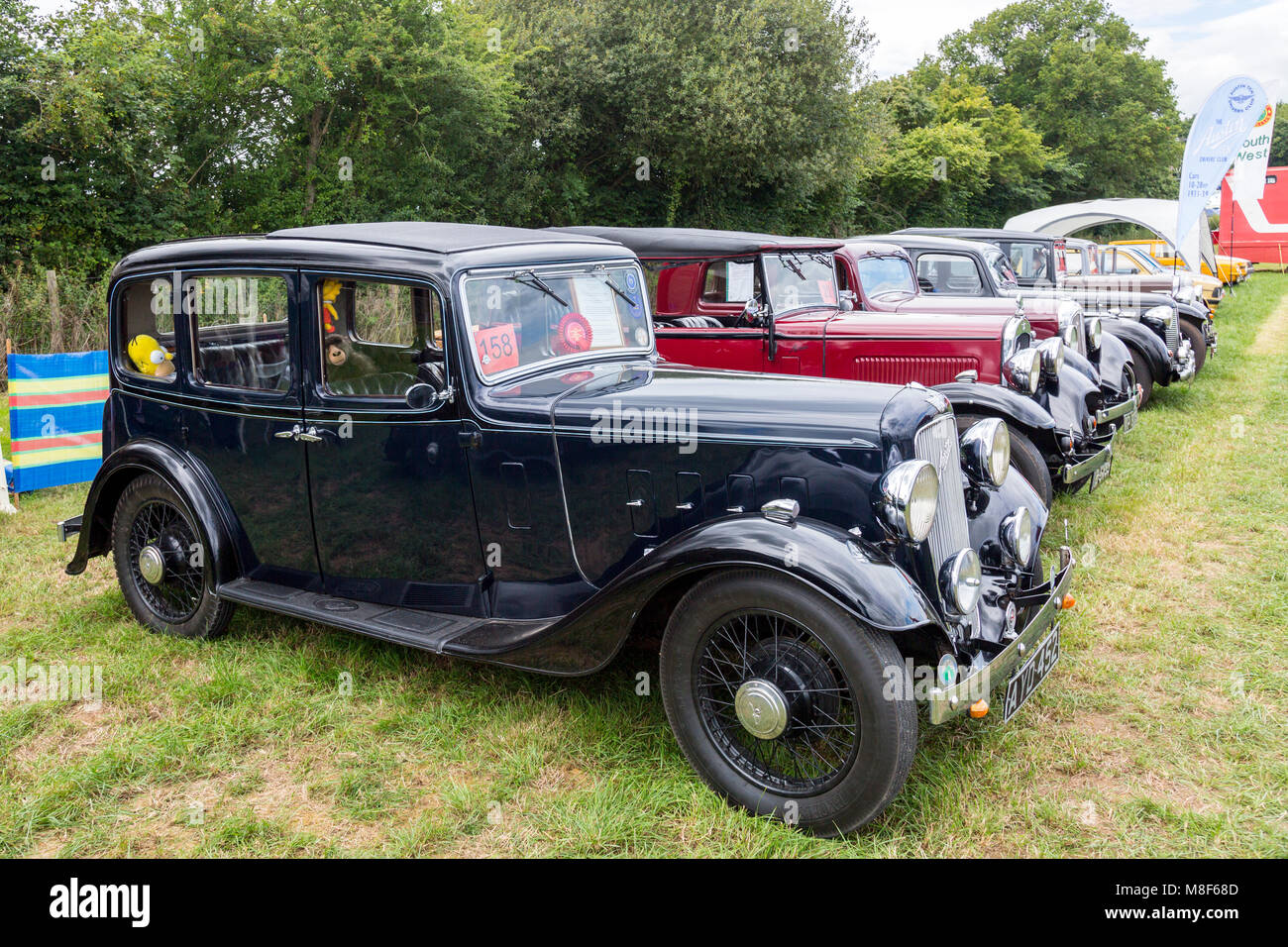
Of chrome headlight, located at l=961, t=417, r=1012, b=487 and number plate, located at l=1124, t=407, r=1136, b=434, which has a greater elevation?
chrome headlight, located at l=961, t=417, r=1012, b=487

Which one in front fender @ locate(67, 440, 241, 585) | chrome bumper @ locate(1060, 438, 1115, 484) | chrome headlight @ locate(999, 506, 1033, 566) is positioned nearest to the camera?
chrome headlight @ locate(999, 506, 1033, 566)

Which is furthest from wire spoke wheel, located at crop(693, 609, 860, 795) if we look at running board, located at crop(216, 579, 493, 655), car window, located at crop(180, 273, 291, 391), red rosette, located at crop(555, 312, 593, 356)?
car window, located at crop(180, 273, 291, 391)

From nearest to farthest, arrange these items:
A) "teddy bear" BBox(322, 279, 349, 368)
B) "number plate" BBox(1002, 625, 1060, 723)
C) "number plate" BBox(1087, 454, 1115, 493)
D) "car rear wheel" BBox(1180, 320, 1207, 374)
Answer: "number plate" BBox(1002, 625, 1060, 723) → "teddy bear" BBox(322, 279, 349, 368) → "number plate" BBox(1087, 454, 1115, 493) → "car rear wheel" BBox(1180, 320, 1207, 374)

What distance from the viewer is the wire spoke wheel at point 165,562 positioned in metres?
4.32

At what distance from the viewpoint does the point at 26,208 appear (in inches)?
476

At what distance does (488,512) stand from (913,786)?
1800 millimetres

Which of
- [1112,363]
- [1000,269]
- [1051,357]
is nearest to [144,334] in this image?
[1051,357]

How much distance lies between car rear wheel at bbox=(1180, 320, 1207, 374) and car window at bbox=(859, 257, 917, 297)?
4.75 m

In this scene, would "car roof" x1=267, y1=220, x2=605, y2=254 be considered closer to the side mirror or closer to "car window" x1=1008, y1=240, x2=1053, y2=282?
the side mirror

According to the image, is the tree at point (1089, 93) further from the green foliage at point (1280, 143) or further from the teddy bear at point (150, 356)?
the teddy bear at point (150, 356)

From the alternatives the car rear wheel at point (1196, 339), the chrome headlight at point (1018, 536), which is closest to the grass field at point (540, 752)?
the chrome headlight at point (1018, 536)

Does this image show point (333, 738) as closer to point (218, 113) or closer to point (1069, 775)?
point (1069, 775)

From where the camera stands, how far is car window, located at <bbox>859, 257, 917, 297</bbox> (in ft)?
25.3

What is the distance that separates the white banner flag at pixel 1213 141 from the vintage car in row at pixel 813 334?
10630 millimetres
